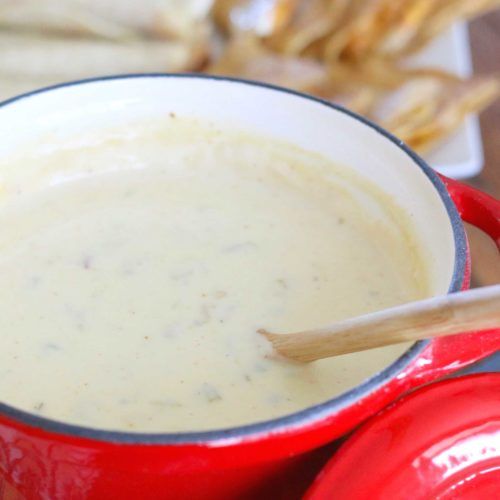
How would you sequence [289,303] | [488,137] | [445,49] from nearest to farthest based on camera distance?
[289,303]
[488,137]
[445,49]

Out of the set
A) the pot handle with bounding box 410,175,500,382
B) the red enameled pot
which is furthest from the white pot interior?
the pot handle with bounding box 410,175,500,382

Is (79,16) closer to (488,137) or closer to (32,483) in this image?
(488,137)

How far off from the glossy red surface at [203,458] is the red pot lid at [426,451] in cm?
3

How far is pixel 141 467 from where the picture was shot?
0.53 metres

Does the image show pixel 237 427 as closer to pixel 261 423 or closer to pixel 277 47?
pixel 261 423

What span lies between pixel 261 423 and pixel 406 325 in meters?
0.11

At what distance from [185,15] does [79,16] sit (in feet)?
0.65

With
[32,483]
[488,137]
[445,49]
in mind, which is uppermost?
[445,49]

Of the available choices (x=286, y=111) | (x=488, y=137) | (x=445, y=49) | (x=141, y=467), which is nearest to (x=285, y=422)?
(x=141, y=467)

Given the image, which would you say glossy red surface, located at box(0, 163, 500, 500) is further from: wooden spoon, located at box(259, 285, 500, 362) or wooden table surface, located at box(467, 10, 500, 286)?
wooden table surface, located at box(467, 10, 500, 286)

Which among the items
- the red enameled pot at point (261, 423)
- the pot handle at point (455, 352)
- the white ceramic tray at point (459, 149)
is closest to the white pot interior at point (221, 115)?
the red enameled pot at point (261, 423)

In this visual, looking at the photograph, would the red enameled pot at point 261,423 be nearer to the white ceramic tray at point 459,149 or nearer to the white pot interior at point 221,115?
the white pot interior at point 221,115

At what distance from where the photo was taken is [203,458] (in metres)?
0.53

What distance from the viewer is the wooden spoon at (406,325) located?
50cm
